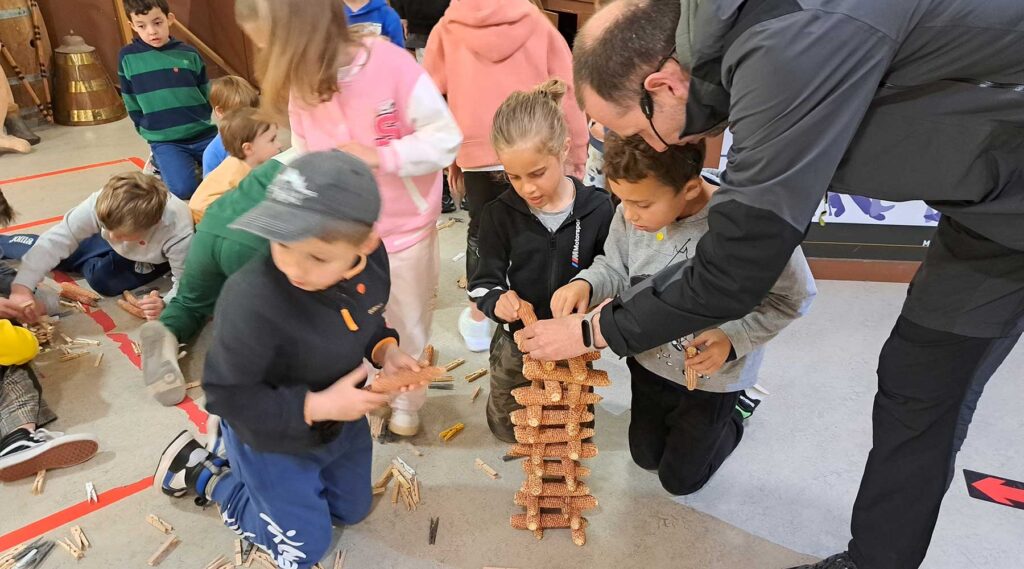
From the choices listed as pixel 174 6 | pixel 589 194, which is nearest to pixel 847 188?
pixel 589 194

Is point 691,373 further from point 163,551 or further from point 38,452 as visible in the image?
point 38,452

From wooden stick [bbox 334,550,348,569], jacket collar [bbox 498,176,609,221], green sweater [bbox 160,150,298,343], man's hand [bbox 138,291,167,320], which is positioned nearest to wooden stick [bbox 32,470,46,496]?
green sweater [bbox 160,150,298,343]

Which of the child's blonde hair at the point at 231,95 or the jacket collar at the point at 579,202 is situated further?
the child's blonde hair at the point at 231,95

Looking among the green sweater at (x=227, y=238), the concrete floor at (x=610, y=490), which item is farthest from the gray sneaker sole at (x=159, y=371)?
the green sweater at (x=227, y=238)

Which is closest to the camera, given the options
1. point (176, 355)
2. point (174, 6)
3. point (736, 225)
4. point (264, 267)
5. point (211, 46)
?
point (736, 225)

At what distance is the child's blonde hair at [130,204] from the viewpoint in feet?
9.85

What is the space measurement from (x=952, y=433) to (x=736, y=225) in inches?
34.1

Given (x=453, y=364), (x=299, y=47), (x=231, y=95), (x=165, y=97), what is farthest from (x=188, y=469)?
(x=165, y=97)

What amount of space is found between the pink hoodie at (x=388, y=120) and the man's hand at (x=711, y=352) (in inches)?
38.7

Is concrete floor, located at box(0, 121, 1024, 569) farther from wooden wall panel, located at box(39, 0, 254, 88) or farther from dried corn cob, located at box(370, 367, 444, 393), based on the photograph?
wooden wall panel, located at box(39, 0, 254, 88)

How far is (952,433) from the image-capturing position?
166 cm

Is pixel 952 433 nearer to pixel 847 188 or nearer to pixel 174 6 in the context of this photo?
pixel 847 188

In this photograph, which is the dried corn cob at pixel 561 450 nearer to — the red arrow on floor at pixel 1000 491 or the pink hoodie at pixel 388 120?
the pink hoodie at pixel 388 120

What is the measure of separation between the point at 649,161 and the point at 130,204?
2.41 m
